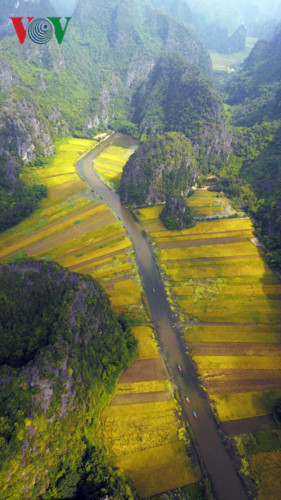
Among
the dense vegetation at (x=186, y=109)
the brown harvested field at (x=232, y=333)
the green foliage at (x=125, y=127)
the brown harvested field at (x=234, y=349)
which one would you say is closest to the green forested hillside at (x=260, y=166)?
the dense vegetation at (x=186, y=109)

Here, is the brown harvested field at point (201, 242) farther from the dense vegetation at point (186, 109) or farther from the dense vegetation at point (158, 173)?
the dense vegetation at point (186, 109)

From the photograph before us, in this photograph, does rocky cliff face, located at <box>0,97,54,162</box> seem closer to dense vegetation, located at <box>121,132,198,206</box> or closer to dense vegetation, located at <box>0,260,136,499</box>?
dense vegetation, located at <box>121,132,198,206</box>

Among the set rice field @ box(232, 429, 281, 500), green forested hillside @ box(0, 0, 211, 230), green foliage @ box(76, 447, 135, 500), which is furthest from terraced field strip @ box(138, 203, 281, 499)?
green forested hillside @ box(0, 0, 211, 230)

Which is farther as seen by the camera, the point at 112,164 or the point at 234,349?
the point at 112,164

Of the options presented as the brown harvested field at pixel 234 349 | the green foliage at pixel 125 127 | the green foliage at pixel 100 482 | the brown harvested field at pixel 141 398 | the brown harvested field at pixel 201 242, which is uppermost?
the green foliage at pixel 125 127

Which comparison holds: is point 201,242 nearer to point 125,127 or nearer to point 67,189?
point 67,189

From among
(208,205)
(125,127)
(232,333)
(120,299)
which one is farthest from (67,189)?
(125,127)

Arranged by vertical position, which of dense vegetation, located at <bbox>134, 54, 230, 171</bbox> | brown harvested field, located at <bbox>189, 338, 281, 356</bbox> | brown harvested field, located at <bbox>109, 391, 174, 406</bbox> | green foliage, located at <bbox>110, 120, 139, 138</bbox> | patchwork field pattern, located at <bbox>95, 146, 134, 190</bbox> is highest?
dense vegetation, located at <bbox>134, 54, 230, 171</bbox>
